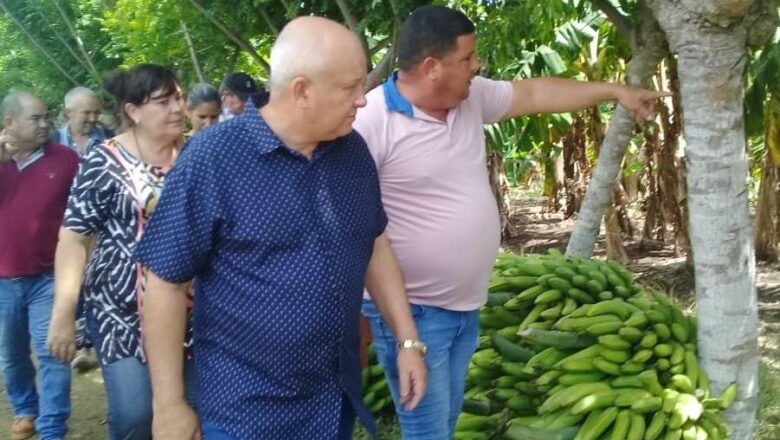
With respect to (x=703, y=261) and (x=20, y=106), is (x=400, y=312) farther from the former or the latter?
(x=20, y=106)

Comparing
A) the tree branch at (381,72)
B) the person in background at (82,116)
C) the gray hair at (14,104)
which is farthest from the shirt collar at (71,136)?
the tree branch at (381,72)

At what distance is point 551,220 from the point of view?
1248 cm

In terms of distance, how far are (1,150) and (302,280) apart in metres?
3.08

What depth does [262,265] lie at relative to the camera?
2178 mm

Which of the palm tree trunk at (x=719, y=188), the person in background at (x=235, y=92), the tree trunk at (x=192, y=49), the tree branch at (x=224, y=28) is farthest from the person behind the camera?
the tree trunk at (x=192, y=49)

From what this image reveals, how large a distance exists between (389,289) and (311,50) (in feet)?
2.62

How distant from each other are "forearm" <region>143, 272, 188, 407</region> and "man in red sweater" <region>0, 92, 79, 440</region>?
2633 mm

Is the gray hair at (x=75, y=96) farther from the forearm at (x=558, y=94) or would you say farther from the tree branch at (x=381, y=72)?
the forearm at (x=558, y=94)

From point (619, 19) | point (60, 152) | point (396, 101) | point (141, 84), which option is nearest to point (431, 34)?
point (396, 101)

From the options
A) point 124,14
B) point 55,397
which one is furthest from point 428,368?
point 124,14

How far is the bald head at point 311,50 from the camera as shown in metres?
2.15

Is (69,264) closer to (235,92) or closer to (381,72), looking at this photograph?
(235,92)

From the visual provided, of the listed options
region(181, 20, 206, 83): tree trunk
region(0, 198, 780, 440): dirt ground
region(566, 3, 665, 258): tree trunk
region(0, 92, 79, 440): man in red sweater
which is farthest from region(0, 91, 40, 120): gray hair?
region(181, 20, 206, 83): tree trunk

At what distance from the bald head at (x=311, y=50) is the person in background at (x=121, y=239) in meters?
0.98
